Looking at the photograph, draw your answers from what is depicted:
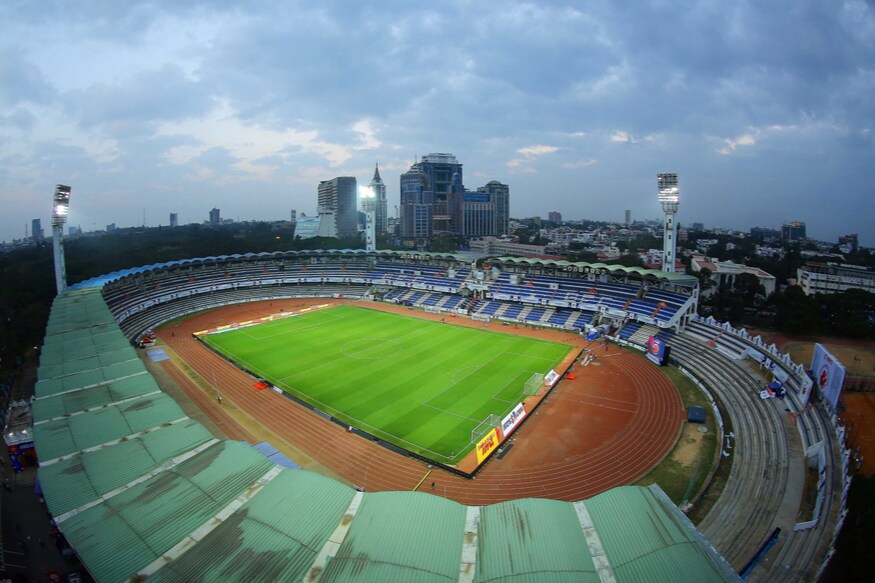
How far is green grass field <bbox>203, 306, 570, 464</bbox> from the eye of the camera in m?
23.5

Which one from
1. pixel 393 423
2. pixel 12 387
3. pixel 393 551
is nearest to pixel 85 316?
pixel 12 387

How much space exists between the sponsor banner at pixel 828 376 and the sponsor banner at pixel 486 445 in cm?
1577

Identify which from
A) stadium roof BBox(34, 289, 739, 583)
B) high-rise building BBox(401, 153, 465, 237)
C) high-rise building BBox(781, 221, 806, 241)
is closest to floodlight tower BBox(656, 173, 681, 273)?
stadium roof BBox(34, 289, 739, 583)

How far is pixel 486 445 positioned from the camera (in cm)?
2009

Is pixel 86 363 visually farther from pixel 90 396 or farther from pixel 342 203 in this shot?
pixel 342 203

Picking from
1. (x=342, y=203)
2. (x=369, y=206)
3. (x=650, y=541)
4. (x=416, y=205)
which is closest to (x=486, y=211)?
(x=416, y=205)

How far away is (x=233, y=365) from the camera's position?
108ft

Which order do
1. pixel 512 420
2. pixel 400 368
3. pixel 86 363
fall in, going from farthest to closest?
1. pixel 400 368
2. pixel 512 420
3. pixel 86 363

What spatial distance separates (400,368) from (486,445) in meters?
12.8

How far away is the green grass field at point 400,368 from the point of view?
23453mm

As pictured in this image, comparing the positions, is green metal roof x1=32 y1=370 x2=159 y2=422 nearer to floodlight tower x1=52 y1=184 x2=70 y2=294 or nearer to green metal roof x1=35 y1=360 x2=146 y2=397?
green metal roof x1=35 y1=360 x2=146 y2=397

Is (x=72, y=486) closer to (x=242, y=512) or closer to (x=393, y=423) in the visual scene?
(x=242, y=512)

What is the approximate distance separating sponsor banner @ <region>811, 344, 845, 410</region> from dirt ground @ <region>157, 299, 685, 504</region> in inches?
258

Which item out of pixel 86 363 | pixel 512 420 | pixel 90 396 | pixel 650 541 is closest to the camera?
pixel 650 541
